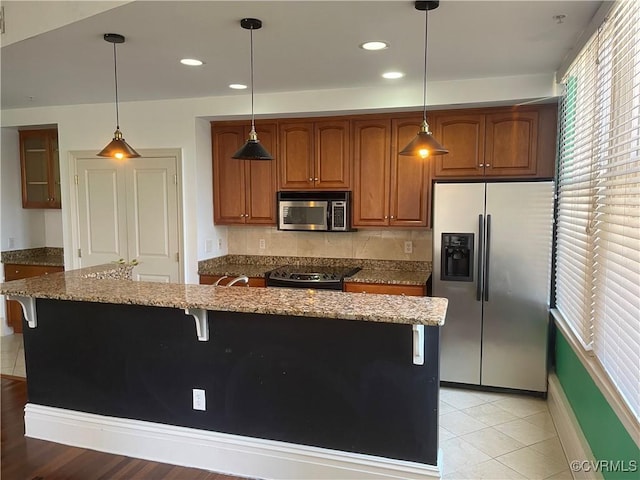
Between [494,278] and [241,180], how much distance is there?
2.43m

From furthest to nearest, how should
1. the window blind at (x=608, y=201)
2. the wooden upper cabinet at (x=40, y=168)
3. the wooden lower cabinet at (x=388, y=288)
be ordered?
1. the wooden upper cabinet at (x=40, y=168)
2. the wooden lower cabinet at (x=388, y=288)
3. the window blind at (x=608, y=201)

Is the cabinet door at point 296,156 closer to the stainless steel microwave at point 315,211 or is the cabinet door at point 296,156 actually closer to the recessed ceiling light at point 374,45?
the stainless steel microwave at point 315,211

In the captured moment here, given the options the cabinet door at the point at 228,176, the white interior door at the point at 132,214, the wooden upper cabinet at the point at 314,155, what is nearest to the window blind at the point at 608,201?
the wooden upper cabinet at the point at 314,155

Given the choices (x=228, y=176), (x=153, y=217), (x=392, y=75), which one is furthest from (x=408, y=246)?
(x=153, y=217)

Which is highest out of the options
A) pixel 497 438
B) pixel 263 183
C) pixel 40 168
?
pixel 40 168

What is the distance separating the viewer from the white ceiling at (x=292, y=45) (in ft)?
7.38

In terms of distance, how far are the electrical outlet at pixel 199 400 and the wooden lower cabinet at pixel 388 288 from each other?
1686 millimetres

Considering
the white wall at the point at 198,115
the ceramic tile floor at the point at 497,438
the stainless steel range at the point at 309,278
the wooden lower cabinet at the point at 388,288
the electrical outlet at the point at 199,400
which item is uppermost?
the white wall at the point at 198,115

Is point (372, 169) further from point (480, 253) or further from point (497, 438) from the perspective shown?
point (497, 438)

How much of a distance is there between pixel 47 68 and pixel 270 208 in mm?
2051

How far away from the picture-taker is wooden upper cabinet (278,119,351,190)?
163 inches

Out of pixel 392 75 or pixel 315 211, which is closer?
pixel 392 75

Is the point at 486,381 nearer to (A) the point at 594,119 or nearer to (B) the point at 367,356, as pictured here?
(B) the point at 367,356

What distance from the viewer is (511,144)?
370 centimetres
